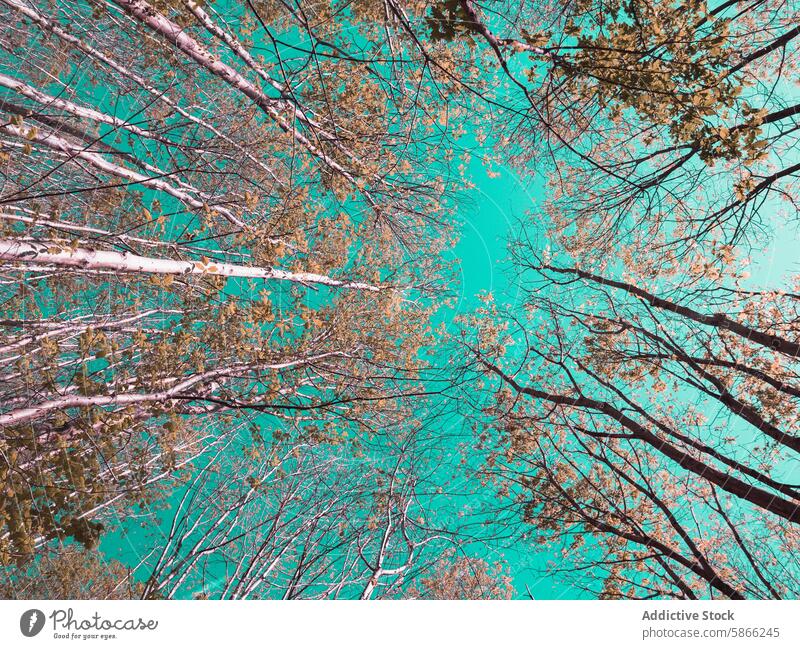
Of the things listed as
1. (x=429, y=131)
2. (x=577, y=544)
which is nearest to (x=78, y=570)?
(x=577, y=544)

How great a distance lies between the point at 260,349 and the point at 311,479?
7.04 ft

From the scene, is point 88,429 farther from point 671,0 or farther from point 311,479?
point 671,0

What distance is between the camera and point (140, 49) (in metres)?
5.19
